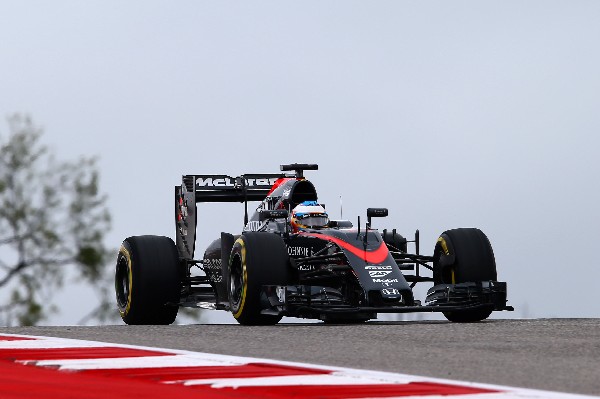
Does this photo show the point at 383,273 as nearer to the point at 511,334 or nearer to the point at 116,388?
the point at 511,334

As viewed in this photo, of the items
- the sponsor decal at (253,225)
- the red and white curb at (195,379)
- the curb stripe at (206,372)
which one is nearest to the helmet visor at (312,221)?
the sponsor decal at (253,225)

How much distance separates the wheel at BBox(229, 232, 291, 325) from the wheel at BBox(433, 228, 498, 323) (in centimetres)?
242

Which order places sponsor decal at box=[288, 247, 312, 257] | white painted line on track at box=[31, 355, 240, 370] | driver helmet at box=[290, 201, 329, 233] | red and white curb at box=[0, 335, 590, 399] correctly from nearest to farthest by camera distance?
red and white curb at box=[0, 335, 590, 399], white painted line on track at box=[31, 355, 240, 370], sponsor decal at box=[288, 247, 312, 257], driver helmet at box=[290, 201, 329, 233]

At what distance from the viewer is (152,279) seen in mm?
16953

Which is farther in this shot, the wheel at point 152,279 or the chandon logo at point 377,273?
the wheel at point 152,279

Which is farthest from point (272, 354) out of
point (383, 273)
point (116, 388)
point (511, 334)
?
point (383, 273)

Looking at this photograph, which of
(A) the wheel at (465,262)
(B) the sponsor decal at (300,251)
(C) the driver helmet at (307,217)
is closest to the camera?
(B) the sponsor decal at (300,251)

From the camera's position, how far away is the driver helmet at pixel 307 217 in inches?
645

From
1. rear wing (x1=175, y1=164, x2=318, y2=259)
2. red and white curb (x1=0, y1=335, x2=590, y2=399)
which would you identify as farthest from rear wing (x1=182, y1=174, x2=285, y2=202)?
red and white curb (x1=0, y1=335, x2=590, y2=399)

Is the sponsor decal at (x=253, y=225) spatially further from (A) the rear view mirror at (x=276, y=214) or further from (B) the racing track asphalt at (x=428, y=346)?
(B) the racing track asphalt at (x=428, y=346)

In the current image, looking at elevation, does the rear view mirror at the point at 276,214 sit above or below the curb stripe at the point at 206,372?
above

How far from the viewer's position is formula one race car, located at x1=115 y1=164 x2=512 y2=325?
14.6 m

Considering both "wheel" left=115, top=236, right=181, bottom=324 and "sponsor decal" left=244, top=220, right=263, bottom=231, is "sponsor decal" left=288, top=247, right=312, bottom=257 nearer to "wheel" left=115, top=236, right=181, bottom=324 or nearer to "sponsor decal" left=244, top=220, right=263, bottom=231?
"sponsor decal" left=244, top=220, right=263, bottom=231

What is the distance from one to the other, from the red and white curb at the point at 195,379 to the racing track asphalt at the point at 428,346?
0.45m
